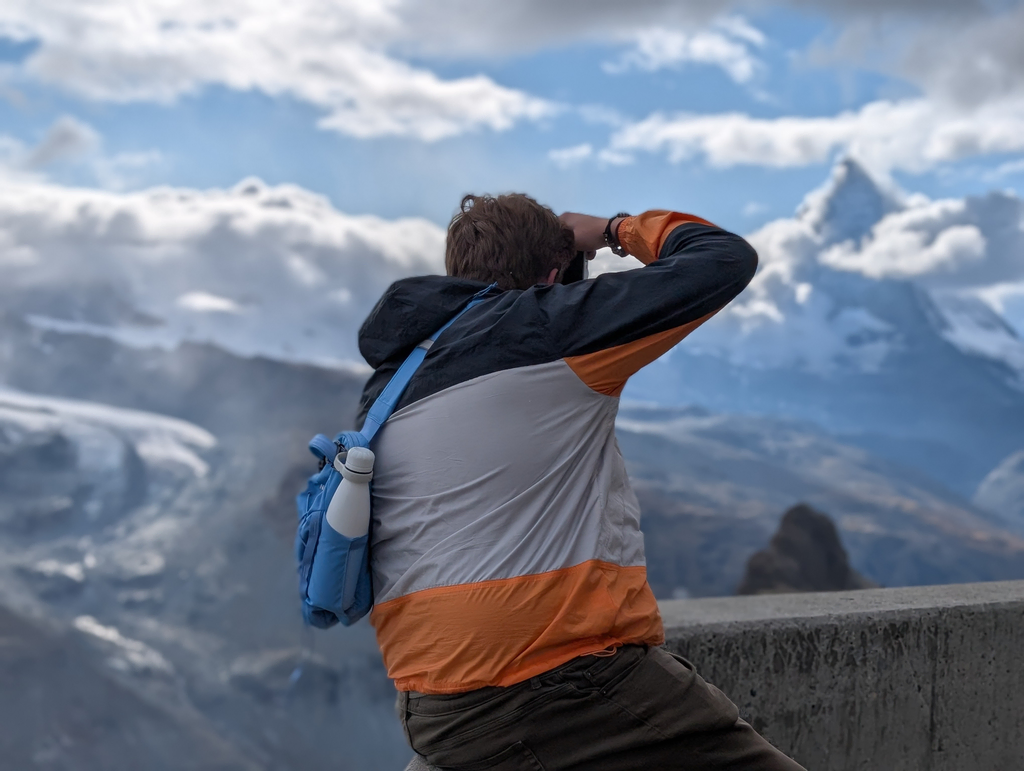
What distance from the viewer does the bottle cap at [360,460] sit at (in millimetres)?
1615

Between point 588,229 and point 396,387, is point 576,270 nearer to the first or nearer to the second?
point 588,229

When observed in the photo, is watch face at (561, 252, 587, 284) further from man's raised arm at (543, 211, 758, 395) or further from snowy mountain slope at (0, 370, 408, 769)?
snowy mountain slope at (0, 370, 408, 769)

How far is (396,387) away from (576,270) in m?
0.59

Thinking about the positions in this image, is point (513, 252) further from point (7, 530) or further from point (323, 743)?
point (7, 530)

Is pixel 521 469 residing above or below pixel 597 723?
above

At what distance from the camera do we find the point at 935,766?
291cm

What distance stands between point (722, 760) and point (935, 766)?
5.46 ft

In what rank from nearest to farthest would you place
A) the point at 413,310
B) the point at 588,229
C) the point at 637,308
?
1. the point at 637,308
2. the point at 413,310
3. the point at 588,229

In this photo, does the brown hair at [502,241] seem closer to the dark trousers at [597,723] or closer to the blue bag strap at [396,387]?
the blue bag strap at [396,387]

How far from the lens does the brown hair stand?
1796mm

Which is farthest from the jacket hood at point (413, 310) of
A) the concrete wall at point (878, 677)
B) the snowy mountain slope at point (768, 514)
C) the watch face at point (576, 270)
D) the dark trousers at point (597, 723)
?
the snowy mountain slope at point (768, 514)

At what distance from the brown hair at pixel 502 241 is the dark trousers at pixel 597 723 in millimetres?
795

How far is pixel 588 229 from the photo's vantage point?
201 centimetres

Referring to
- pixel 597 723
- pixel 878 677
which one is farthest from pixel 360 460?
pixel 878 677
